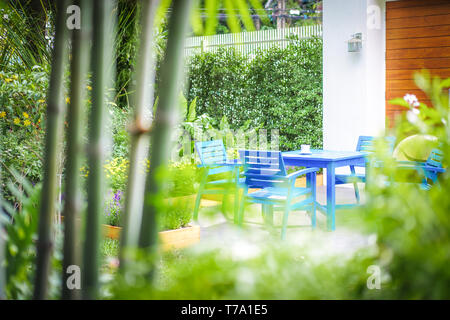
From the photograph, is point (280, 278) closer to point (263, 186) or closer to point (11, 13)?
point (263, 186)

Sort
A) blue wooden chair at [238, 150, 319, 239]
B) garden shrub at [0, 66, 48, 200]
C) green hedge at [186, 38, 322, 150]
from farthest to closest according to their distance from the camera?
1. green hedge at [186, 38, 322, 150]
2. blue wooden chair at [238, 150, 319, 239]
3. garden shrub at [0, 66, 48, 200]

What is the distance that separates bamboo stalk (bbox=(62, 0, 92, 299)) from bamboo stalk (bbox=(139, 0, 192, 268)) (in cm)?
20

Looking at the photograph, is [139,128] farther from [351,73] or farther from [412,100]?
[351,73]

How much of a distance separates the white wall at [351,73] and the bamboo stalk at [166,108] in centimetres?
724

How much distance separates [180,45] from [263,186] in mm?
3933

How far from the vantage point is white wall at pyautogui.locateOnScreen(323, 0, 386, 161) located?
8.04m

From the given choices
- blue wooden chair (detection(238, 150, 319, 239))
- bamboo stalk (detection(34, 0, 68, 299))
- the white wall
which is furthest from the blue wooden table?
bamboo stalk (detection(34, 0, 68, 299))

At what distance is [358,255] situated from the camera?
1.16 meters

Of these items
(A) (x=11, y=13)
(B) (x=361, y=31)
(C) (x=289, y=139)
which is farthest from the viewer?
(C) (x=289, y=139)

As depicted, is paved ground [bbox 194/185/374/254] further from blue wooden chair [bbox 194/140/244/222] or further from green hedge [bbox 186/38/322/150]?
green hedge [bbox 186/38/322/150]

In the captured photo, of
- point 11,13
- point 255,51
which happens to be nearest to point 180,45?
point 11,13

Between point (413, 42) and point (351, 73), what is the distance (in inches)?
40.6
